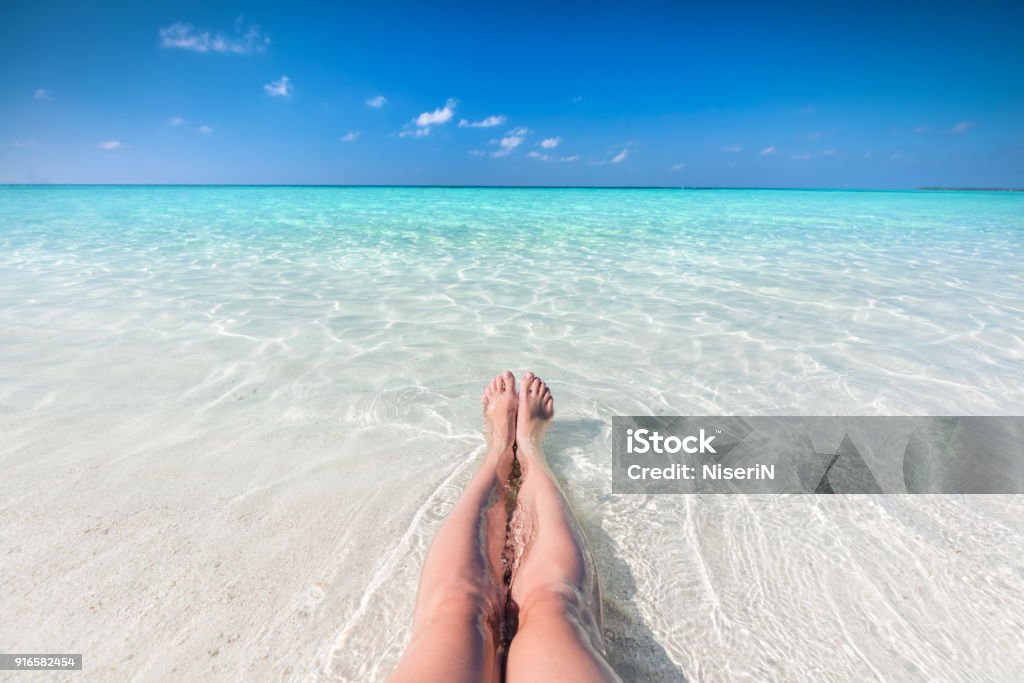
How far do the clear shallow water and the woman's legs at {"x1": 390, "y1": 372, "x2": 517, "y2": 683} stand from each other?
8.8 inches

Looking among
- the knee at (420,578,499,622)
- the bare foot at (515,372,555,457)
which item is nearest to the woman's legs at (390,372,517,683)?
the knee at (420,578,499,622)

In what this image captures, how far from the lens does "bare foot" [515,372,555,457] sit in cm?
217

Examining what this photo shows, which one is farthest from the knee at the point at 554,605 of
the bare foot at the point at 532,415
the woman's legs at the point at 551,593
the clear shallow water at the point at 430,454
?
the bare foot at the point at 532,415

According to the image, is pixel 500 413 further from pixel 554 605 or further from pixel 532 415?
pixel 554 605

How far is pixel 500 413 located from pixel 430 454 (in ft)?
1.37

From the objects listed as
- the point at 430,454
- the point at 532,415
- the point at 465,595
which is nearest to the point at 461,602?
the point at 465,595

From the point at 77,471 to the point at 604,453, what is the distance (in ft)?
7.79

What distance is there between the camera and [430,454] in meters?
2.27

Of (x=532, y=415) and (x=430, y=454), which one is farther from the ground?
(x=532, y=415)

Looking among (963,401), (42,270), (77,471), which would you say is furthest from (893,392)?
(42,270)

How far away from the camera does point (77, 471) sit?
2.00m

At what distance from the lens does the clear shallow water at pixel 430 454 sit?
1.40m

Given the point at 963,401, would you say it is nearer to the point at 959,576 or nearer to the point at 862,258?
the point at 959,576

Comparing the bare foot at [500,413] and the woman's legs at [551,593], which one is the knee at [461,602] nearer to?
the woman's legs at [551,593]
